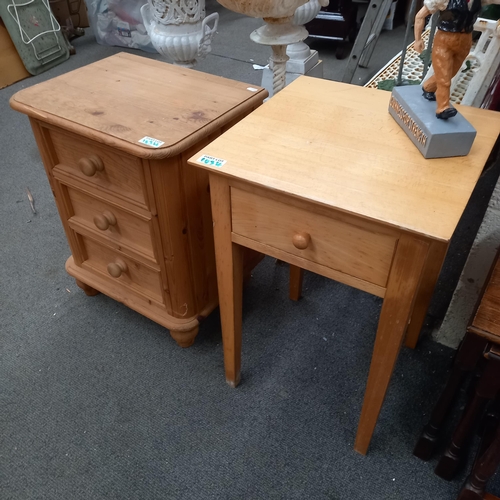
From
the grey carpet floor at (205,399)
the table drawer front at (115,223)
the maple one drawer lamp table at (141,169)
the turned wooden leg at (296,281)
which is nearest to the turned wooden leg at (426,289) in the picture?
the grey carpet floor at (205,399)

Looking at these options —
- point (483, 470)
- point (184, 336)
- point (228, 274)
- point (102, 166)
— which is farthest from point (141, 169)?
point (483, 470)

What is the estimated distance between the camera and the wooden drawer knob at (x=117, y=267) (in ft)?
3.76

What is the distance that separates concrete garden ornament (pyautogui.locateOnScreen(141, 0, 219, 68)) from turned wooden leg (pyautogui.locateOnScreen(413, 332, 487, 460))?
1312 millimetres

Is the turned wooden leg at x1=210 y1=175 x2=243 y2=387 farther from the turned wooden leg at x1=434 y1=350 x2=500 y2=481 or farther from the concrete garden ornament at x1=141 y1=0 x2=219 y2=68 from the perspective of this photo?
the concrete garden ornament at x1=141 y1=0 x2=219 y2=68

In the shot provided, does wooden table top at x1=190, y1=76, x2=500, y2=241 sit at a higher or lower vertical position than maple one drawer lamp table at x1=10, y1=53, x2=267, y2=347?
higher

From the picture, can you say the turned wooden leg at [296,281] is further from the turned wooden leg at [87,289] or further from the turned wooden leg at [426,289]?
the turned wooden leg at [87,289]

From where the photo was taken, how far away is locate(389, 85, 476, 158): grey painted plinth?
2.31 feet

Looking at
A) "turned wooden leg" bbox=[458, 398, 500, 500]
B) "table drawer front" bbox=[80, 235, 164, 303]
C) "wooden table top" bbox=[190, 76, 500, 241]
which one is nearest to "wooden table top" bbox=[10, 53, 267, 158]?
"wooden table top" bbox=[190, 76, 500, 241]

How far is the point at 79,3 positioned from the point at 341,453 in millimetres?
3411

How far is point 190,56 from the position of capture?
1621 mm

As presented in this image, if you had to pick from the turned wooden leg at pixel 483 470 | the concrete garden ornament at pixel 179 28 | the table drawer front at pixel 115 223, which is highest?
the concrete garden ornament at pixel 179 28

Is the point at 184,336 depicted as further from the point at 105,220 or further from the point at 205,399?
the point at 105,220

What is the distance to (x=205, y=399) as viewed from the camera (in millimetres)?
1101

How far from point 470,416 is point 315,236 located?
0.42m
